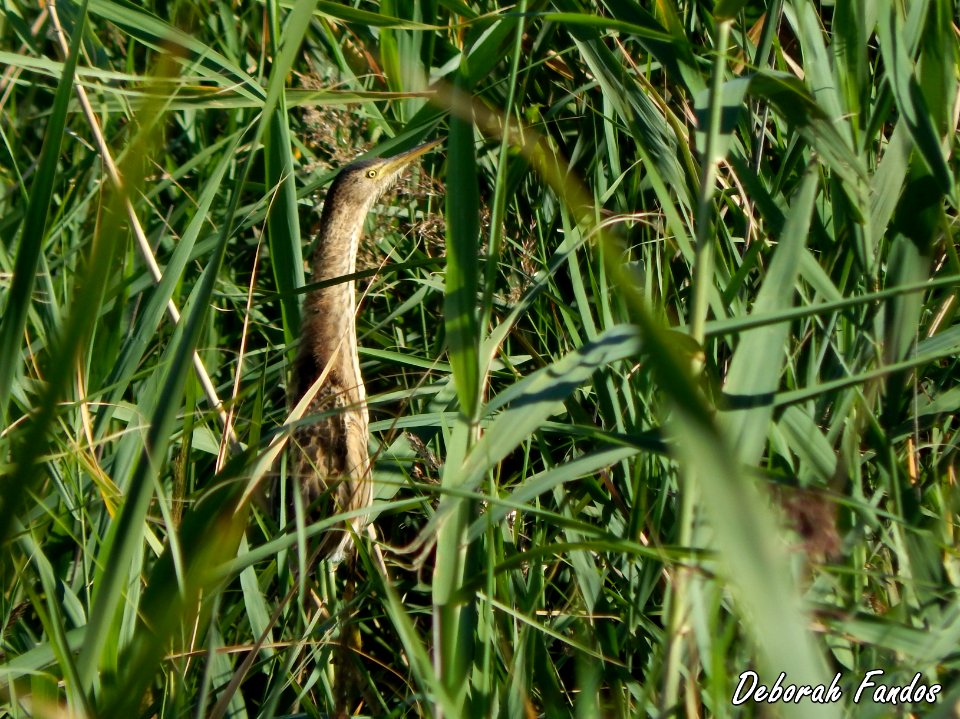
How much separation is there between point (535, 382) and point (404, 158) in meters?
1.69

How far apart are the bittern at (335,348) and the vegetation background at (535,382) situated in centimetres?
9

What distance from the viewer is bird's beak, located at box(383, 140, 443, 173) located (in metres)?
2.80

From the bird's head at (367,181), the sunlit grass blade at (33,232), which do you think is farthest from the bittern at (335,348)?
the sunlit grass blade at (33,232)

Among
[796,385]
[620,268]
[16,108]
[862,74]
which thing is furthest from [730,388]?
[16,108]

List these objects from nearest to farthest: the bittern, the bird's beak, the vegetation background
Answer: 1. the vegetation background
2. the bittern
3. the bird's beak

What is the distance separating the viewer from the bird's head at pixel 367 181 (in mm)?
2822

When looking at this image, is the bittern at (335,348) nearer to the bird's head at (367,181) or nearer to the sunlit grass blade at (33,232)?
the bird's head at (367,181)

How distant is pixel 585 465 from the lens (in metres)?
1.43

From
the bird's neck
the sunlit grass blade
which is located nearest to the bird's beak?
the bird's neck

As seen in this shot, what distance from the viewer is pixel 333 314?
2.73 m

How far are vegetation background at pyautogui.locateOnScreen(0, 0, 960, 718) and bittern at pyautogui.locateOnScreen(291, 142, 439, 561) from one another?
91 millimetres

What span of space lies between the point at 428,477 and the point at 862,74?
1.07 meters

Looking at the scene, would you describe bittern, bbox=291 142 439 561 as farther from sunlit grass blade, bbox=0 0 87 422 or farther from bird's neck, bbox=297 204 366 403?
sunlit grass blade, bbox=0 0 87 422

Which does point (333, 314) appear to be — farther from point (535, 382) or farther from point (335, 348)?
point (535, 382)
